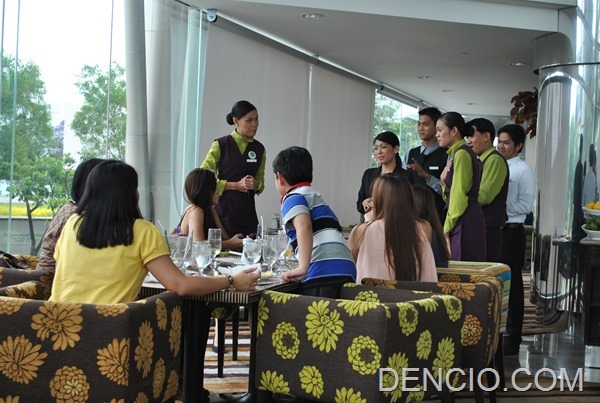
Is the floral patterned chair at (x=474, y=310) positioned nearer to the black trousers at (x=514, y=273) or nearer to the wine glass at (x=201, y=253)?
the wine glass at (x=201, y=253)

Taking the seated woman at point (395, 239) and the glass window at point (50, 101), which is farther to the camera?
the glass window at point (50, 101)

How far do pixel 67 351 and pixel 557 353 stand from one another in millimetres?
4191

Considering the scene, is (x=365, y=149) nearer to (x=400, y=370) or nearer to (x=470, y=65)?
(x=470, y=65)

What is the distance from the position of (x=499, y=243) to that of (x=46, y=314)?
3.94 metres

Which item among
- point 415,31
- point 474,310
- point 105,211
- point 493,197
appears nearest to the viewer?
point 105,211

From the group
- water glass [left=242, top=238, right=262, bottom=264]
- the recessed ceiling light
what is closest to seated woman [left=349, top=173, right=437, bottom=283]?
water glass [left=242, top=238, right=262, bottom=264]

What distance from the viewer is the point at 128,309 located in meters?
2.57

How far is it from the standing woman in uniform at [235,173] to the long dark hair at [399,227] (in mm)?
2443


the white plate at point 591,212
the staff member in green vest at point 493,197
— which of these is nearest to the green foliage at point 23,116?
the staff member in green vest at point 493,197

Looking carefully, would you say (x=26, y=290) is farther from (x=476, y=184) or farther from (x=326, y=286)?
(x=476, y=184)

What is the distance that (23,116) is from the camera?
17.0 feet

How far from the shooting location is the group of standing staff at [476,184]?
5328mm

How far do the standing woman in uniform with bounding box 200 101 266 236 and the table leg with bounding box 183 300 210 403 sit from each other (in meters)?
2.82

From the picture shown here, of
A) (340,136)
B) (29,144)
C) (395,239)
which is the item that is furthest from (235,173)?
(340,136)
